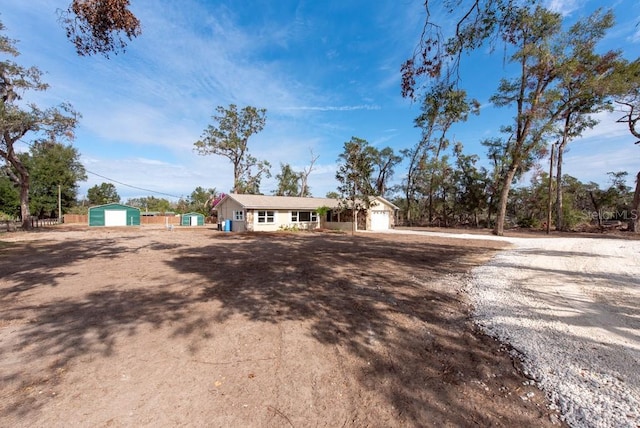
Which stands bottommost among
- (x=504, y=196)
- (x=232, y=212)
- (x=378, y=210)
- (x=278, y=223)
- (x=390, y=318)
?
(x=390, y=318)

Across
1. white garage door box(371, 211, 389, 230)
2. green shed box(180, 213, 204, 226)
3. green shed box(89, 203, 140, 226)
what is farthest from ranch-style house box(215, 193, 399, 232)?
green shed box(89, 203, 140, 226)

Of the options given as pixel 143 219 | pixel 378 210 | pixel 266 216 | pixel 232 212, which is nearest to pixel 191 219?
pixel 143 219

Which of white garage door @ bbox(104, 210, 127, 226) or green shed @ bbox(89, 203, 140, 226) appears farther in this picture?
white garage door @ bbox(104, 210, 127, 226)

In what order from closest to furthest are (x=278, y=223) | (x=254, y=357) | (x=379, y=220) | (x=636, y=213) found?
(x=254, y=357), (x=636, y=213), (x=278, y=223), (x=379, y=220)

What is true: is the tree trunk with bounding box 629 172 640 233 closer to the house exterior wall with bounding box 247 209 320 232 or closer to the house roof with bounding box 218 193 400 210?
the house roof with bounding box 218 193 400 210

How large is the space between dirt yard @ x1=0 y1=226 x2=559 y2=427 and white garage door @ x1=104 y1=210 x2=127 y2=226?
32436 mm

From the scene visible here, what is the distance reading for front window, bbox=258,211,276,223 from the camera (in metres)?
23.6

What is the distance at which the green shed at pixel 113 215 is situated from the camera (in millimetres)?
32469

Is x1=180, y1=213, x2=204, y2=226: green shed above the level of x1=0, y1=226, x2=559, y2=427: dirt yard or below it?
above

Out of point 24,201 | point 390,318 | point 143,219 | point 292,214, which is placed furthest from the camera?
point 143,219

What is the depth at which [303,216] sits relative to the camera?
26266 mm

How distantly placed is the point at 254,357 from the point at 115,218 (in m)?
38.9

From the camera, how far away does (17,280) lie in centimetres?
661

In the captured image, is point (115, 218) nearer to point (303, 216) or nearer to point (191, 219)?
point (191, 219)
